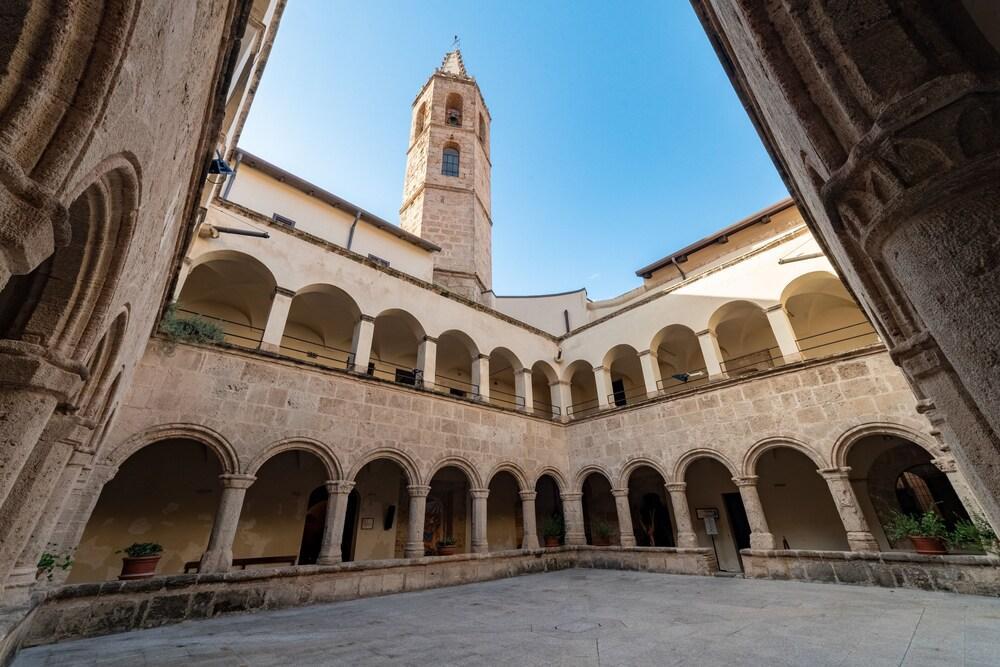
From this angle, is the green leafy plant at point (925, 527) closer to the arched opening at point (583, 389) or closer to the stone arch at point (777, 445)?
the stone arch at point (777, 445)

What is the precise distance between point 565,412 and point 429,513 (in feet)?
15.2

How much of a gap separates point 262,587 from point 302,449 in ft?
6.43

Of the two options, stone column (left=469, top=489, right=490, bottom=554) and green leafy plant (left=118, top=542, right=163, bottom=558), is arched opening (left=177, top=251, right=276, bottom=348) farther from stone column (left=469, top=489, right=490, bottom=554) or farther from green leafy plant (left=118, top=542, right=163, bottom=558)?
Result: stone column (left=469, top=489, right=490, bottom=554)

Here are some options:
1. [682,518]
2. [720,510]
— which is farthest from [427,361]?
[720,510]

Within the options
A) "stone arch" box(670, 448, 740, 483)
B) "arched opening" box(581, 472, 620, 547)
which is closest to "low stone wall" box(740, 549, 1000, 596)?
"stone arch" box(670, 448, 740, 483)

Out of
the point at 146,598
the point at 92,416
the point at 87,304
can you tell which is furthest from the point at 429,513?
the point at 87,304

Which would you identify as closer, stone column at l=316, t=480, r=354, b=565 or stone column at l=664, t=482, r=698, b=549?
stone column at l=316, t=480, r=354, b=565

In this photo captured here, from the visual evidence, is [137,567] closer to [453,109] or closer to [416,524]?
[416,524]

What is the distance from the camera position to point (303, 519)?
8930 mm

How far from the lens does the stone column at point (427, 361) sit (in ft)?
29.6

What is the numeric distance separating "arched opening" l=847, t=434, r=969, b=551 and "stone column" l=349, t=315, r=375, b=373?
10121 millimetres

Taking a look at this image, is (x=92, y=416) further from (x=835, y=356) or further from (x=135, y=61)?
(x=835, y=356)

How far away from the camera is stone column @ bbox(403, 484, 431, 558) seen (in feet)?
24.5

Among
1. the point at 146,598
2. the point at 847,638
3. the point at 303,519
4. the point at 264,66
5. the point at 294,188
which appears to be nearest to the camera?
the point at 847,638
